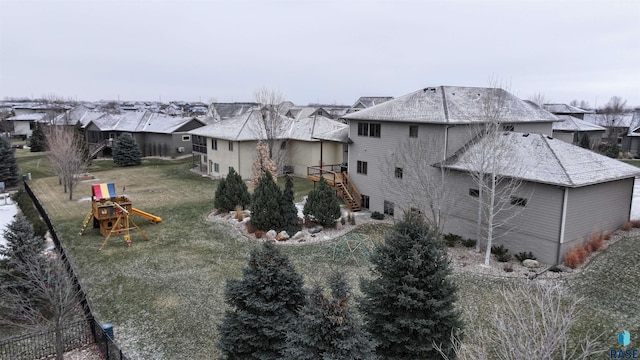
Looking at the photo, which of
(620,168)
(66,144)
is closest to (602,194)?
(620,168)

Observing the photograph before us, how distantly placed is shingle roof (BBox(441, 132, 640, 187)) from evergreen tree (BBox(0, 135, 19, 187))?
119 ft

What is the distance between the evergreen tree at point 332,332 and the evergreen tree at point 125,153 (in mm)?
45722

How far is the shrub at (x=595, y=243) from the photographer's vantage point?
61.8ft

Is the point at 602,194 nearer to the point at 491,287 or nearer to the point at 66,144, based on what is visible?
the point at 491,287

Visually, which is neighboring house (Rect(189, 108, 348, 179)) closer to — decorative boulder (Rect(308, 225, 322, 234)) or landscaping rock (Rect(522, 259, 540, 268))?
decorative boulder (Rect(308, 225, 322, 234))

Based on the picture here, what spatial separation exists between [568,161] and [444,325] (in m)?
12.8

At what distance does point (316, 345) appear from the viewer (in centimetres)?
768

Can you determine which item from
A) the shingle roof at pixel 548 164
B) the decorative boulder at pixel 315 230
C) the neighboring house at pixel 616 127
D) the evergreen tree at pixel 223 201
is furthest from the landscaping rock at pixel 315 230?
the neighboring house at pixel 616 127

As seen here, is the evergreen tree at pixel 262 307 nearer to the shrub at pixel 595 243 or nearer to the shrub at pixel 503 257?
the shrub at pixel 503 257

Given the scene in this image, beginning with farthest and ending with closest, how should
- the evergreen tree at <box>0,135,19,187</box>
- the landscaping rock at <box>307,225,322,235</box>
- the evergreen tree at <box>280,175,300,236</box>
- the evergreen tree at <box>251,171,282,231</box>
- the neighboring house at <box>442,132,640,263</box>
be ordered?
the evergreen tree at <box>0,135,19,187</box>, the landscaping rock at <box>307,225,322,235</box>, the evergreen tree at <box>280,175,300,236</box>, the evergreen tree at <box>251,171,282,231</box>, the neighboring house at <box>442,132,640,263</box>

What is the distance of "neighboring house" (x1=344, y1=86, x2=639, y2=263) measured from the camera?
18328mm

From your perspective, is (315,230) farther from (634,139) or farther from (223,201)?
(634,139)

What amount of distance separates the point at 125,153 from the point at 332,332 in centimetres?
4639

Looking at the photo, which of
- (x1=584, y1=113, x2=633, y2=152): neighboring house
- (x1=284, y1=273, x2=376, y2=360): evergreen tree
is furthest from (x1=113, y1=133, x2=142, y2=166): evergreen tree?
(x1=584, y1=113, x2=633, y2=152): neighboring house
